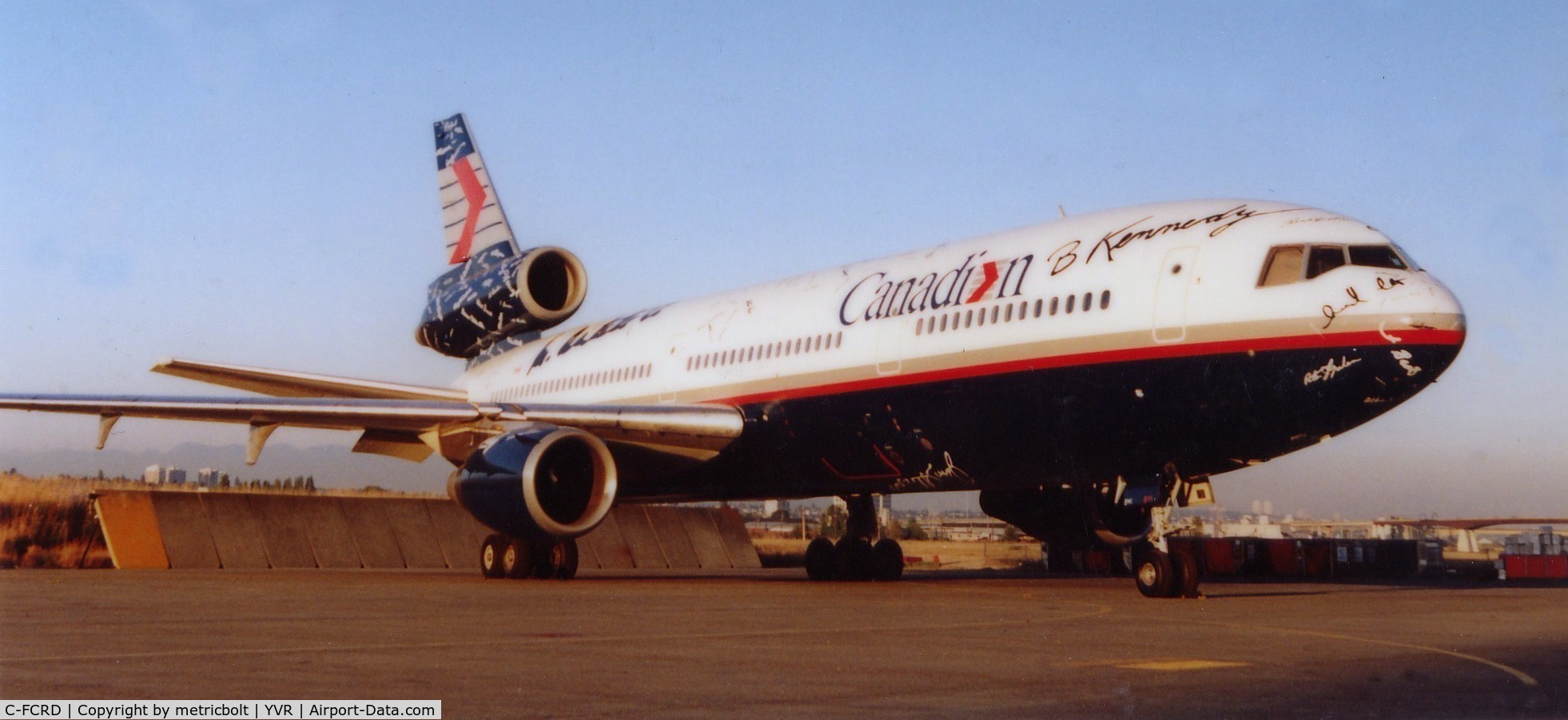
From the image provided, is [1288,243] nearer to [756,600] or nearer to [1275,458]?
[1275,458]

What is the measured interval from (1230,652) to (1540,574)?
75.1 ft

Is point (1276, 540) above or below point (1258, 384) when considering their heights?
below

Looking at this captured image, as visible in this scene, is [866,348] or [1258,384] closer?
[1258,384]

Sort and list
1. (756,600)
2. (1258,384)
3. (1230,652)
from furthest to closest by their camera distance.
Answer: (756,600)
(1258,384)
(1230,652)

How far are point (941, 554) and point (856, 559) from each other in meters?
18.6

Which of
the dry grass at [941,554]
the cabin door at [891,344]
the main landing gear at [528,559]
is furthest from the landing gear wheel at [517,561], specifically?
the dry grass at [941,554]

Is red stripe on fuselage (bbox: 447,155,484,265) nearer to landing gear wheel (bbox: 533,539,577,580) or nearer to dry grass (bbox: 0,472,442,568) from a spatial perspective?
dry grass (bbox: 0,472,442,568)

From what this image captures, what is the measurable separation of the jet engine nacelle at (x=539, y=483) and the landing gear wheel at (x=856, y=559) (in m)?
4.35

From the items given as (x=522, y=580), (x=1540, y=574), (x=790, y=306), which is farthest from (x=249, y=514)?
(x=1540, y=574)

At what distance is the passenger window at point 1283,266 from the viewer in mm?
12859

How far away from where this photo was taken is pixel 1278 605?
517 inches

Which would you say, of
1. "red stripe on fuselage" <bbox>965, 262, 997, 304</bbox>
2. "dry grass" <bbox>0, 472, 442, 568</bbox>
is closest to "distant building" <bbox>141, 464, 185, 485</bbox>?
"dry grass" <bbox>0, 472, 442, 568</bbox>

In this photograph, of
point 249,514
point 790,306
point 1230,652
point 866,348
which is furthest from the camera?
A: point 249,514

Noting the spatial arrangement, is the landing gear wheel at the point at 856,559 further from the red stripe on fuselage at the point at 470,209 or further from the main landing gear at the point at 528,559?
the red stripe on fuselage at the point at 470,209
